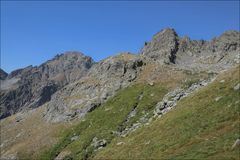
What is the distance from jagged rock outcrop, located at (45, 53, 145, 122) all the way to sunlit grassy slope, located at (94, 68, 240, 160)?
35.5m

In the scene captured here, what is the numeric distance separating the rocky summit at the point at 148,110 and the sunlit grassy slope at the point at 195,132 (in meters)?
0.15

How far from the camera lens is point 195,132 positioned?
53.8 metres

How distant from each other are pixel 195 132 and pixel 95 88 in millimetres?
66984

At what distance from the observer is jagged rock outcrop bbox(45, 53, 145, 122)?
11019 cm

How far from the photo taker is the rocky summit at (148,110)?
54.4 metres

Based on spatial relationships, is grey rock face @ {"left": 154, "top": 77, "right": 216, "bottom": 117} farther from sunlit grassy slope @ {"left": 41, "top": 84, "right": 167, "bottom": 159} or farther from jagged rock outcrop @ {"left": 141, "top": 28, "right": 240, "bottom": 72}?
→ jagged rock outcrop @ {"left": 141, "top": 28, "right": 240, "bottom": 72}

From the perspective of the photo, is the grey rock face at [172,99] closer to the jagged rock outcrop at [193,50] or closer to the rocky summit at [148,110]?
the rocky summit at [148,110]

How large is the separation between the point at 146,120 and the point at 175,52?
229 feet

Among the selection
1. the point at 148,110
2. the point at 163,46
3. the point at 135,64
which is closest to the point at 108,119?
the point at 148,110

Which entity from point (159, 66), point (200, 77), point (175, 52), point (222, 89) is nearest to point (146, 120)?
point (222, 89)

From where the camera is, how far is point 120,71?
120 meters

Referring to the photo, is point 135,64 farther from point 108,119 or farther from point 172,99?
point 172,99

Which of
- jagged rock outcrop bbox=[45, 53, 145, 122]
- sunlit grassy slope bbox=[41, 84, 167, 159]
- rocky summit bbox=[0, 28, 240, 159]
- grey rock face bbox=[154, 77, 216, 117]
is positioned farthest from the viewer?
jagged rock outcrop bbox=[45, 53, 145, 122]

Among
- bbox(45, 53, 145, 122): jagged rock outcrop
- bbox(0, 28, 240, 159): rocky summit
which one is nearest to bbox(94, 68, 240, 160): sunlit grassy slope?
bbox(0, 28, 240, 159): rocky summit
